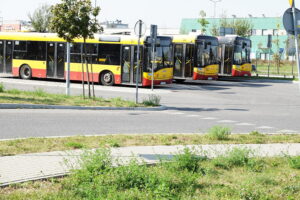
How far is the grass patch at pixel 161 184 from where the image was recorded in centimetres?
675

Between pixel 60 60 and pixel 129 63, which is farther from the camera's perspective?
pixel 60 60

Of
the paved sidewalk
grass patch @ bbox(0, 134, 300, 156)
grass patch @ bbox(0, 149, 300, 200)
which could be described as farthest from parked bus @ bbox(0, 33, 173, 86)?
grass patch @ bbox(0, 149, 300, 200)

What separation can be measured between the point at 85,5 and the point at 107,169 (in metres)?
14.2

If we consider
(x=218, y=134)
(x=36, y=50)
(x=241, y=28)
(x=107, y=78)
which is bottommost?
(x=218, y=134)

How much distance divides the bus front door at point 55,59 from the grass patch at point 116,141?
783 inches

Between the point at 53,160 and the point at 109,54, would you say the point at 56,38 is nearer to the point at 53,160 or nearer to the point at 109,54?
the point at 109,54

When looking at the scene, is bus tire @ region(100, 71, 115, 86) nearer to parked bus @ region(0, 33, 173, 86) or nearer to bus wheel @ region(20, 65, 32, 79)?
parked bus @ region(0, 33, 173, 86)

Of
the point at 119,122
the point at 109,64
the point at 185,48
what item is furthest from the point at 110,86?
the point at 119,122

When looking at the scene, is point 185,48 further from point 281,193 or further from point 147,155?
point 281,193

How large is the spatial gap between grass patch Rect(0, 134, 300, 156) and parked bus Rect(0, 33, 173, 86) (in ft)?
51.6

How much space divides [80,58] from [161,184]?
24.3m

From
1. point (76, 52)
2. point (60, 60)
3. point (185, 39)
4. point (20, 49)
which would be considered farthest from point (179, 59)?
point (20, 49)

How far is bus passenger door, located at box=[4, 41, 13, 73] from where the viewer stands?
3341cm

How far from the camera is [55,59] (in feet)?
104
